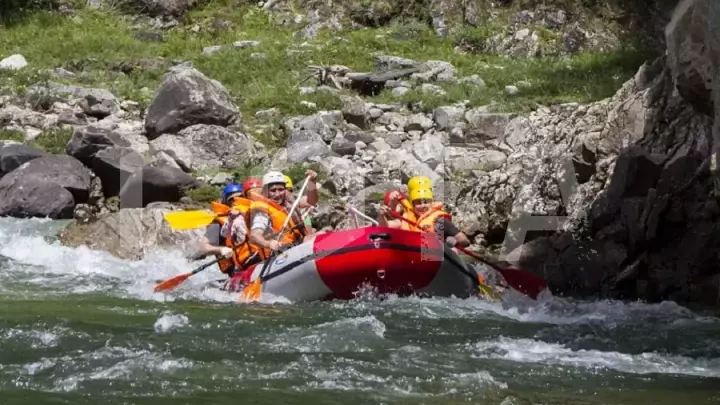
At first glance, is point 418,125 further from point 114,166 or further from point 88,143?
point 88,143

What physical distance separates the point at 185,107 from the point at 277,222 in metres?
6.08

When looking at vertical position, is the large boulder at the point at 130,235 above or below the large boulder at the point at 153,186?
below

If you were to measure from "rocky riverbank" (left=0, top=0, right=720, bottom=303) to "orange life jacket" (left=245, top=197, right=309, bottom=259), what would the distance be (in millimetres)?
2197

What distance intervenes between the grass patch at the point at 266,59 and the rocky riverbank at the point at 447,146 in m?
0.10

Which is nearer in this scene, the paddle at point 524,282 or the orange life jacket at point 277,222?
the paddle at point 524,282

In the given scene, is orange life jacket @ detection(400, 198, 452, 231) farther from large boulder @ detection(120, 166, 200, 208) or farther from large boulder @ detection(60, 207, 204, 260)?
large boulder @ detection(120, 166, 200, 208)

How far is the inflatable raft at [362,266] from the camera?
7520mm

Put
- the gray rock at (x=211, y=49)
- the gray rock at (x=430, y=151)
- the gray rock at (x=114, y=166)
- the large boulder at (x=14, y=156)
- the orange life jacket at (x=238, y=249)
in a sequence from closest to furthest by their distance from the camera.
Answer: the orange life jacket at (x=238, y=249) < the gray rock at (x=114, y=166) < the large boulder at (x=14, y=156) < the gray rock at (x=430, y=151) < the gray rock at (x=211, y=49)

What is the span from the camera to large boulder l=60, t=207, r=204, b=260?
10422 mm

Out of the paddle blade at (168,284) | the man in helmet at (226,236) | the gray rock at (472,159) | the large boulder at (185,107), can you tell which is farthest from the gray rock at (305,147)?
the paddle blade at (168,284)

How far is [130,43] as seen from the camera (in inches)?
738

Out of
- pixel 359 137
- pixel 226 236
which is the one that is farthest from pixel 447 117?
pixel 226 236

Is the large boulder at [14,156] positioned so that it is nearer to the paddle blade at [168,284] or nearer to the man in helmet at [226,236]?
the man in helmet at [226,236]

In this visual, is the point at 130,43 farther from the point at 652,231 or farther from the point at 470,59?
the point at 652,231
